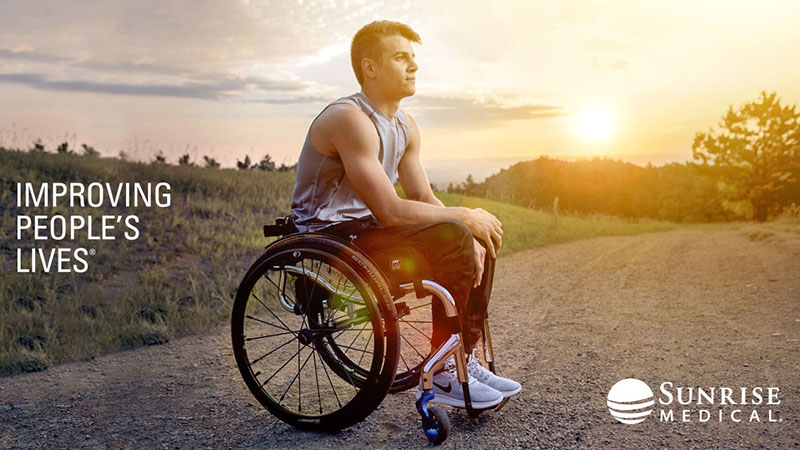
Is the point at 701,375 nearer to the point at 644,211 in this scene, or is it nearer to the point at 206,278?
the point at 206,278

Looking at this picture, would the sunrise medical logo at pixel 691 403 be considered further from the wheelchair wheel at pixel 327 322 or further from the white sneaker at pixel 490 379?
the wheelchair wheel at pixel 327 322

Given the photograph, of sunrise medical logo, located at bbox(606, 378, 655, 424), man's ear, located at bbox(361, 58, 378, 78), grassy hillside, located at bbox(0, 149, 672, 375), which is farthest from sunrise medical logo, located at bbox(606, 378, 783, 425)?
grassy hillside, located at bbox(0, 149, 672, 375)

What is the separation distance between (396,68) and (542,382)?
6.52ft

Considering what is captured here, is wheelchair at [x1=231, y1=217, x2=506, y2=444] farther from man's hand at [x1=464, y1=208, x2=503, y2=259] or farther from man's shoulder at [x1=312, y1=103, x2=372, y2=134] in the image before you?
man's shoulder at [x1=312, y1=103, x2=372, y2=134]

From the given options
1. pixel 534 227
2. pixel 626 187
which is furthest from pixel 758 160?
pixel 534 227

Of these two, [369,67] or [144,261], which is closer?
[369,67]

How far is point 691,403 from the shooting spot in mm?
3449

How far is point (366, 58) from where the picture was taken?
3131 millimetres

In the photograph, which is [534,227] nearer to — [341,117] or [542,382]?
[542,382]

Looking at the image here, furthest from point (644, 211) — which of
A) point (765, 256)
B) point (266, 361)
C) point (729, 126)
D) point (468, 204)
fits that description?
point (266, 361)

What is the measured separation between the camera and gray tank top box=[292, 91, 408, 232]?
123 inches

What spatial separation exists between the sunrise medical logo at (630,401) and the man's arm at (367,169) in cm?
120

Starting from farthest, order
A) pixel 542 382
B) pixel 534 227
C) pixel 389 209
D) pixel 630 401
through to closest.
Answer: pixel 534 227, pixel 542 382, pixel 630 401, pixel 389 209

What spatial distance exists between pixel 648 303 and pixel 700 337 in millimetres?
1294
